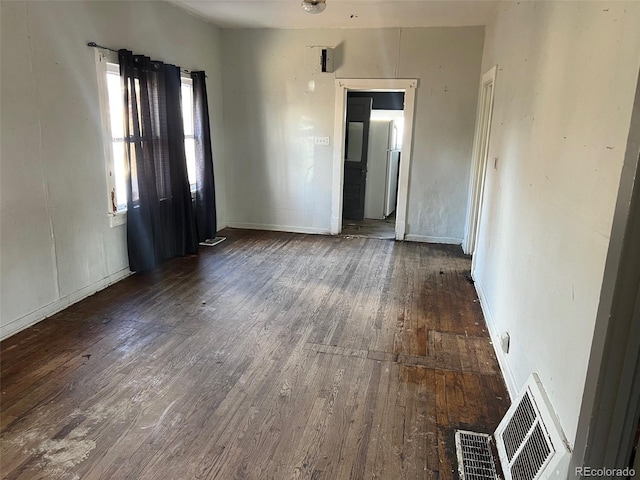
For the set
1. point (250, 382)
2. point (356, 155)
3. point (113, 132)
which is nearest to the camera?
point (250, 382)

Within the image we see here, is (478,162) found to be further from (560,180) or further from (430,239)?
(560,180)

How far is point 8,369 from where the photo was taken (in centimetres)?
253

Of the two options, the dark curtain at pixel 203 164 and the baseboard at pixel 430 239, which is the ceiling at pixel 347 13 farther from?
the baseboard at pixel 430 239

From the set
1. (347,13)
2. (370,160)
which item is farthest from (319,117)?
(370,160)

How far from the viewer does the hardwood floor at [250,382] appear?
190 cm

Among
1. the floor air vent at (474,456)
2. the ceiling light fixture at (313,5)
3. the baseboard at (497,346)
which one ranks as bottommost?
the floor air vent at (474,456)

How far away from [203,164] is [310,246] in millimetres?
1606

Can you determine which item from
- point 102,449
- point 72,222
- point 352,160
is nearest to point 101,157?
point 72,222

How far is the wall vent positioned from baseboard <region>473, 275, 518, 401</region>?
0.36 m

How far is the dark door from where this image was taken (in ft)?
22.1

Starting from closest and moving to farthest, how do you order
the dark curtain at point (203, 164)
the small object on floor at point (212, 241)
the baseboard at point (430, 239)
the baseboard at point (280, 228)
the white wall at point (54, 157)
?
the white wall at point (54, 157) < the dark curtain at point (203, 164) < the small object on floor at point (212, 241) < the baseboard at point (430, 239) < the baseboard at point (280, 228)

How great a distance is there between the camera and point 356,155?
6930 millimetres

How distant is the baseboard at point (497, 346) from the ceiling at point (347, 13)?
273 cm

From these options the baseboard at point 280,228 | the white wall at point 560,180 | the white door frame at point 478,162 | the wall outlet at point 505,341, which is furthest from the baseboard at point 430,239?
the wall outlet at point 505,341
